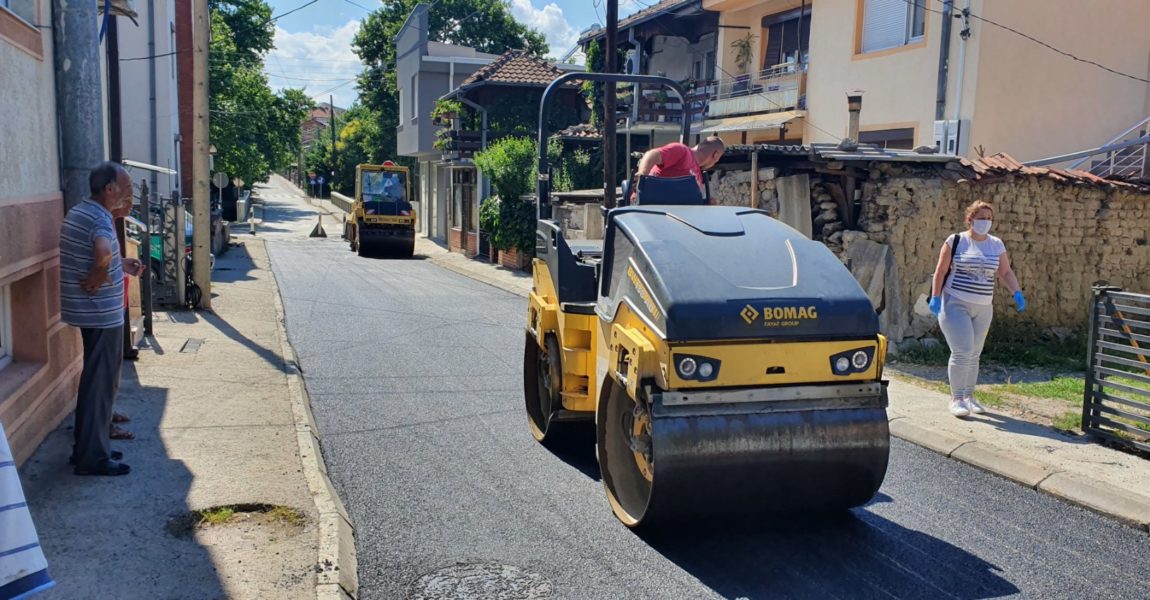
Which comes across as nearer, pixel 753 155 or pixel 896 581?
pixel 896 581

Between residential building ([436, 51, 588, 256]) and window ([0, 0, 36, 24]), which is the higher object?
residential building ([436, 51, 588, 256])

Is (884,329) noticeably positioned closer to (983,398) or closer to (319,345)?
(983,398)

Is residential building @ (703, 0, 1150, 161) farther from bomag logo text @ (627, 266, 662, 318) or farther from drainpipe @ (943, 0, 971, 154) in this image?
bomag logo text @ (627, 266, 662, 318)

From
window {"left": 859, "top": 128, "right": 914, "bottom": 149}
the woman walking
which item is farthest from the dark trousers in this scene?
window {"left": 859, "top": 128, "right": 914, "bottom": 149}

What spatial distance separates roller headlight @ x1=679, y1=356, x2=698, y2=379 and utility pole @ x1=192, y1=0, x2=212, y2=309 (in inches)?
432

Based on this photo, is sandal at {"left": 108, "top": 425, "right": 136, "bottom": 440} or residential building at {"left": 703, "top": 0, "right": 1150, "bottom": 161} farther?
residential building at {"left": 703, "top": 0, "right": 1150, "bottom": 161}

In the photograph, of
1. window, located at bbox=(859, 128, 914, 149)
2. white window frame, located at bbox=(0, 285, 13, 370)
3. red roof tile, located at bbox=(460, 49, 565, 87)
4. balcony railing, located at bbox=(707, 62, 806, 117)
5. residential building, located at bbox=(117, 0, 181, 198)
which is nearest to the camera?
white window frame, located at bbox=(0, 285, 13, 370)

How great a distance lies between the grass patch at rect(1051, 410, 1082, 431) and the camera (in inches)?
303

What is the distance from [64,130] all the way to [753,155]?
7.34m

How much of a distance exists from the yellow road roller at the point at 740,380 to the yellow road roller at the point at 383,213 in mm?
23413

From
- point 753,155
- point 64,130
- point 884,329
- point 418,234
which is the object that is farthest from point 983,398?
point 418,234

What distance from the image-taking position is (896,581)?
4777 mm

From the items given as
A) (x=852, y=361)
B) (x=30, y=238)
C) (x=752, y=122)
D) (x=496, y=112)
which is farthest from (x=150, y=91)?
(x=852, y=361)

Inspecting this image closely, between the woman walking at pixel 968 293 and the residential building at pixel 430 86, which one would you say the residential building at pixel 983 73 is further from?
the residential building at pixel 430 86
